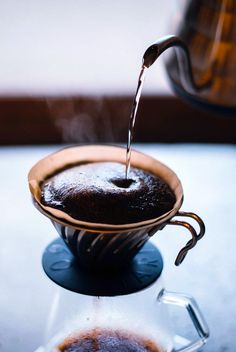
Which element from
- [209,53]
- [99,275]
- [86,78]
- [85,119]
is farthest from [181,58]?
[86,78]

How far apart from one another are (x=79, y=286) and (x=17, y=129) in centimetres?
121

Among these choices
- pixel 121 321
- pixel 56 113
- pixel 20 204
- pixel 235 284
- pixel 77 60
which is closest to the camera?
pixel 121 321

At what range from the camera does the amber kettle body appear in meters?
1.60

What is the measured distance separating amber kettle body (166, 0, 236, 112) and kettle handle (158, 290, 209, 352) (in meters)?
0.77

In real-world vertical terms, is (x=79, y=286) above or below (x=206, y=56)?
below

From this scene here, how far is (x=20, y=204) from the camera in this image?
1.52 m

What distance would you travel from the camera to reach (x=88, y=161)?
1.15 m

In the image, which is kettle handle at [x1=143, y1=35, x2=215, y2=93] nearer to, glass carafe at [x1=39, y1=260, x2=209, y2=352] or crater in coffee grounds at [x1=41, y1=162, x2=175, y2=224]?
crater in coffee grounds at [x1=41, y1=162, x2=175, y2=224]

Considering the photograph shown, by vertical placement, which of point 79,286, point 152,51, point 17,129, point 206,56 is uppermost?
point 152,51

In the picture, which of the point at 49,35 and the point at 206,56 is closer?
Result: the point at 206,56

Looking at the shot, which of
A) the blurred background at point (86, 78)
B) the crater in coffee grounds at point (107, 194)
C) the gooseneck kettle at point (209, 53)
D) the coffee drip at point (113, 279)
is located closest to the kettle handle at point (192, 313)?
the coffee drip at point (113, 279)

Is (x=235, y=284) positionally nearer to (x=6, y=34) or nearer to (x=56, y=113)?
(x=56, y=113)

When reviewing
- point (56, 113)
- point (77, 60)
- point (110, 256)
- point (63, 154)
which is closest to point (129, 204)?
point (110, 256)

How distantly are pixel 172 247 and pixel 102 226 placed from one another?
1.65 feet
